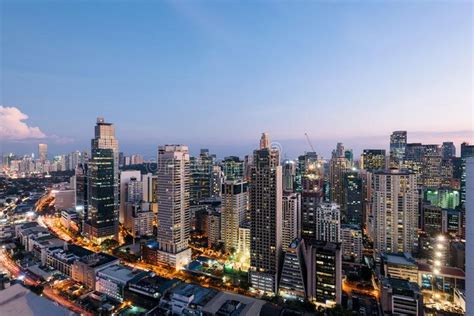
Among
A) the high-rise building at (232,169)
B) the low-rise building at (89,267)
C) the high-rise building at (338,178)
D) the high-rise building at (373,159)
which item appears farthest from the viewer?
the high-rise building at (232,169)

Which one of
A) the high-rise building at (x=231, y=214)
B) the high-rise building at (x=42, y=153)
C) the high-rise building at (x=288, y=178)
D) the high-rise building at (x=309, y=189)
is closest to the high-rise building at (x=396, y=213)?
the high-rise building at (x=309, y=189)

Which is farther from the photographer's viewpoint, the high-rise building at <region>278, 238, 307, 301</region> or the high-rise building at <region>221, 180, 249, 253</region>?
the high-rise building at <region>221, 180, 249, 253</region>

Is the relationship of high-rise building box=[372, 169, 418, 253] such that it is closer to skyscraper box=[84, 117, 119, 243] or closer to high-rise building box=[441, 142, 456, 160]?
skyscraper box=[84, 117, 119, 243]

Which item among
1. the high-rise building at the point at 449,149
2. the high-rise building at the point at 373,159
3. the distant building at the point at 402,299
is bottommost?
the distant building at the point at 402,299

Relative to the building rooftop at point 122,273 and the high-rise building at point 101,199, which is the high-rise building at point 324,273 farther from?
the high-rise building at point 101,199

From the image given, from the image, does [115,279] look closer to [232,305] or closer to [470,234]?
[232,305]

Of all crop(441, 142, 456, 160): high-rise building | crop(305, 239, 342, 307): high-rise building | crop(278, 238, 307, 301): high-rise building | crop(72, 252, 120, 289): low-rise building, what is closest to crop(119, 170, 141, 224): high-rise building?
crop(72, 252, 120, 289): low-rise building

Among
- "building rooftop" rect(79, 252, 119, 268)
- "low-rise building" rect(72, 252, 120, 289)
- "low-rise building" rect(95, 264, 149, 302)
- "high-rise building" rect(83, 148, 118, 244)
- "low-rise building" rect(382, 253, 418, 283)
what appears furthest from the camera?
"high-rise building" rect(83, 148, 118, 244)

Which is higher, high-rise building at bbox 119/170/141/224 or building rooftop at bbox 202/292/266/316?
high-rise building at bbox 119/170/141/224

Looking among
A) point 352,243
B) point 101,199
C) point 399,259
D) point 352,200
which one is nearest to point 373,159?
point 352,200
